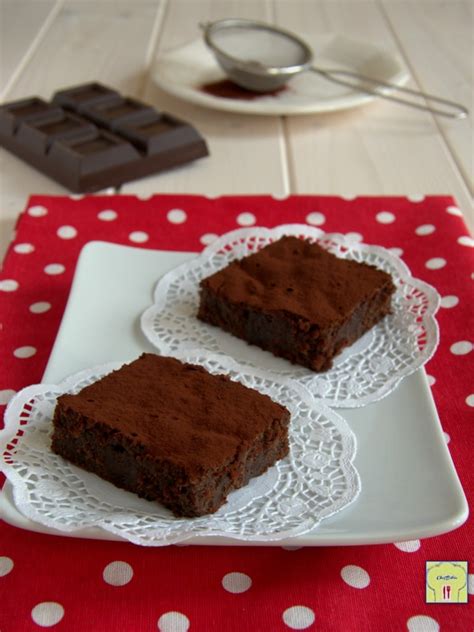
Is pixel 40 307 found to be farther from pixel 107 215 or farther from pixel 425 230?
pixel 425 230

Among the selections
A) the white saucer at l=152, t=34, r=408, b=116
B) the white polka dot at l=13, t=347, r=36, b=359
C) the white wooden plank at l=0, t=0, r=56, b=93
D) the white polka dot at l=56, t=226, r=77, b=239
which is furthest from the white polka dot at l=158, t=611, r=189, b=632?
the white wooden plank at l=0, t=0, r=56, b=93

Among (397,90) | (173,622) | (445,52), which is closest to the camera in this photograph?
(173,622)

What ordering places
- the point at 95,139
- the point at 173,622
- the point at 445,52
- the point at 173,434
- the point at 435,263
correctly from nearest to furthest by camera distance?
1. the point at 173,622
2. the point at 173,434
3. the point at 435,263
4. the point at 95,139
5. the point at 445,52

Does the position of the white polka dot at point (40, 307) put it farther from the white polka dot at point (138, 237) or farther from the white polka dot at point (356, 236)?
the white polka dot at point (356, 236)

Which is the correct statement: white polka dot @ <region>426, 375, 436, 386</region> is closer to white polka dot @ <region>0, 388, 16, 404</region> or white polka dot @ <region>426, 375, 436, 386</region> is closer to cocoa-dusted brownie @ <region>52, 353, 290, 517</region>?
cocoa-dusted brownie @ <region>52, 353, 290, 517</region>

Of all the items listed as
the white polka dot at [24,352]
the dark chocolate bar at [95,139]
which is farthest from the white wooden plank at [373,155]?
the white polka dot at [24,352]

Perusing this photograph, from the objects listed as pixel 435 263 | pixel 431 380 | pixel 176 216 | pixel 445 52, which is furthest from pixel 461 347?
pixel 445 52
